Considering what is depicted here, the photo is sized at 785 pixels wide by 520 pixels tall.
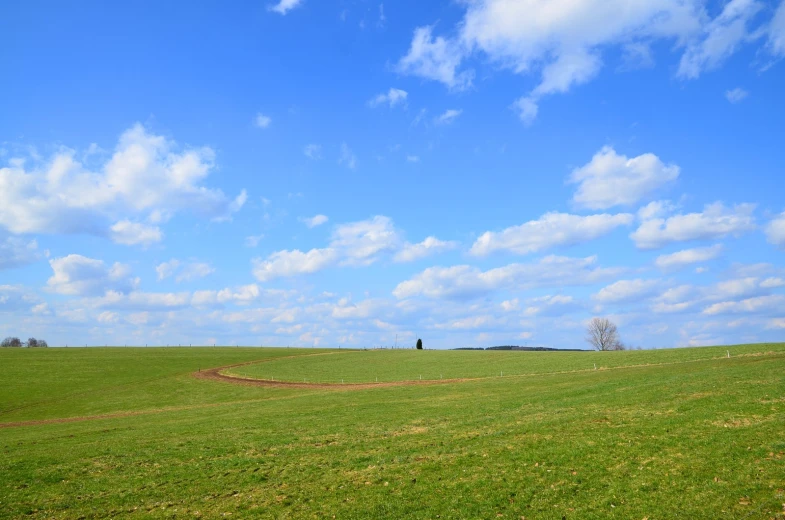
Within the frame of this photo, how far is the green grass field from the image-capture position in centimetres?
1511

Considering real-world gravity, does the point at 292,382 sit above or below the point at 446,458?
below

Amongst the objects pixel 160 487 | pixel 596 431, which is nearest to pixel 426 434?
pixel 596 431

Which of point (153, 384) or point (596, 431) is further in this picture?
point (153, 384)

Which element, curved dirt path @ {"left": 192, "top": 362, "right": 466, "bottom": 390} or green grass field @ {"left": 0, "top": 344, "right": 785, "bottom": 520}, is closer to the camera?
green grass field @ {"left": 0, "top": 344, "right": 785, "bottom": 520}

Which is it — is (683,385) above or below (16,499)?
above

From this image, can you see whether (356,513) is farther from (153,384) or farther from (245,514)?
(153,384)

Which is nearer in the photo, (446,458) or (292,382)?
(446,458)

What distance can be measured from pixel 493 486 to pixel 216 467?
1308cm

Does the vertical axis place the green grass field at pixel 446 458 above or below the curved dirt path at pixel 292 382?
above

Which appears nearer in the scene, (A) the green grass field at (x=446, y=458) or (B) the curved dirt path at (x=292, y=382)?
(A) the green grass field at (x=446, y=458)

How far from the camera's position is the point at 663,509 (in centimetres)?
1365

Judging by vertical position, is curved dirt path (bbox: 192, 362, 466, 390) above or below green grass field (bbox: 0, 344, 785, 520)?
below

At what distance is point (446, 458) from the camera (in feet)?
66.4

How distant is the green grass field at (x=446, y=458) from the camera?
15.1 m
